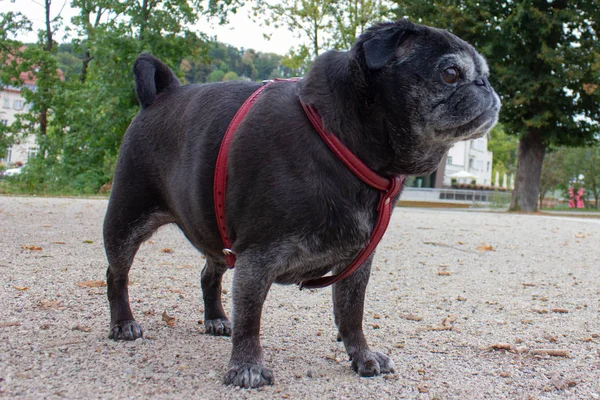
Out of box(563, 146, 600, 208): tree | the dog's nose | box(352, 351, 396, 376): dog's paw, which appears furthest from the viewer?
box(563, 146, 600, 208): tree

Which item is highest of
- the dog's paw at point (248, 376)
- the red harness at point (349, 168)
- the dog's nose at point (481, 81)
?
the dog's nose at point (481, 81)

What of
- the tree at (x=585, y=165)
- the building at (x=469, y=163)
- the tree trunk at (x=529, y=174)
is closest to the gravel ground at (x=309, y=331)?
the tree trunk at (x=529, y=174)

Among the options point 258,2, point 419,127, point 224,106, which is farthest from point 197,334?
point 258,2

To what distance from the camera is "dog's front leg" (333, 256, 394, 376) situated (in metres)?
2.87

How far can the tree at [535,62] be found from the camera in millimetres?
19156

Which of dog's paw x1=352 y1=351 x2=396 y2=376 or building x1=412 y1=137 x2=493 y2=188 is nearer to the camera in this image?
dog's paw x1=352 y1=351 x2=396 y2=376

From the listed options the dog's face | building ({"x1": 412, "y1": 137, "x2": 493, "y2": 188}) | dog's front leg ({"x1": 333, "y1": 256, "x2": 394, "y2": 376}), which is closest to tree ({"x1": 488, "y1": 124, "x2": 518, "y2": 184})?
building ({"x1": 412, "y1": 137, "x2": 493, "y2": 188})

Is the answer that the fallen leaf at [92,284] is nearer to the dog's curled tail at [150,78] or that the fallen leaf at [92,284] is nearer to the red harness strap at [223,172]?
the dog's curled tail at [150,78]

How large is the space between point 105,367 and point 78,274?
246cm

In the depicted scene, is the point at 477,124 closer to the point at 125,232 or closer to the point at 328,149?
the point at 328,149

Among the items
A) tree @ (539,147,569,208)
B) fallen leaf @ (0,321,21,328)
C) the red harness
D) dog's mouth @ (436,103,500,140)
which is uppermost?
tree @ (539,147,569,208)

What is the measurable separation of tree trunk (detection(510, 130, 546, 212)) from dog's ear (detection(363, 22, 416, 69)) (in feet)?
65.2

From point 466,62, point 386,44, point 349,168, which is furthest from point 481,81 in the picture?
point 349,168

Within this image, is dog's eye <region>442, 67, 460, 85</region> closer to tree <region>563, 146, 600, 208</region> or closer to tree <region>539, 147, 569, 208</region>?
tree <region>539, 147, 569, 208</region>
